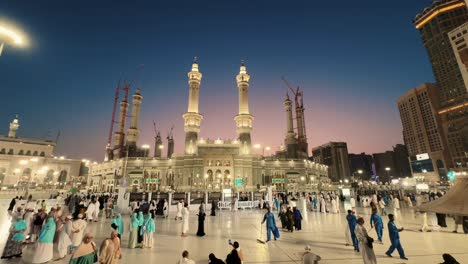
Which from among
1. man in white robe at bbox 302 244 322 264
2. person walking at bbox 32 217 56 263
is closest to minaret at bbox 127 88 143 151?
person walking at bbox 32 217 56 263

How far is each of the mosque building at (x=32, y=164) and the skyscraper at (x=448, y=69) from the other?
129696mm

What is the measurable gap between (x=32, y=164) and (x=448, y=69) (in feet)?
497

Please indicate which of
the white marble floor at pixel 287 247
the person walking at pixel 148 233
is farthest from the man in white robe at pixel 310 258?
the person walking at pixel 148 233

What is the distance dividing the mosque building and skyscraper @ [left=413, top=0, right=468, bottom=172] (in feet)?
426

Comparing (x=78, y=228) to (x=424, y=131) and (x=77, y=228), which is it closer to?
(x=77, y=228)

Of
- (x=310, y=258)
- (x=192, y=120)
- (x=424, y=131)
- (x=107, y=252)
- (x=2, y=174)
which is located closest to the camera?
(x=310, y=258)

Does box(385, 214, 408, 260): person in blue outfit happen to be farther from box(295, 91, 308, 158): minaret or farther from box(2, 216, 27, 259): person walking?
box(295, 91, 308, 158): minaret

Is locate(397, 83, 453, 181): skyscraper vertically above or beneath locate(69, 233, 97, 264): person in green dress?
above

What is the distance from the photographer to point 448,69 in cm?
8750

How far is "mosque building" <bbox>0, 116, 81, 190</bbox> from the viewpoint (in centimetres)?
6331

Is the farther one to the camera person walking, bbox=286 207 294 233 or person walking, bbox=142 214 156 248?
person walking, bbox=286 207 294 233

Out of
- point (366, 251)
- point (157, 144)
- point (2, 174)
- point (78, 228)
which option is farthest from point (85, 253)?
point (157, 144)

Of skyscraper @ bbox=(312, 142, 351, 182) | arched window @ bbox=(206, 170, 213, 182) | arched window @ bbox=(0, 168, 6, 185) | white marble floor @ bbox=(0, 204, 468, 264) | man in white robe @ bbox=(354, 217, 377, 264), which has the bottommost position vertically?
white marble floor @ bbox=(0, 204, 468, 264)

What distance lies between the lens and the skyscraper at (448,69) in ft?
264
